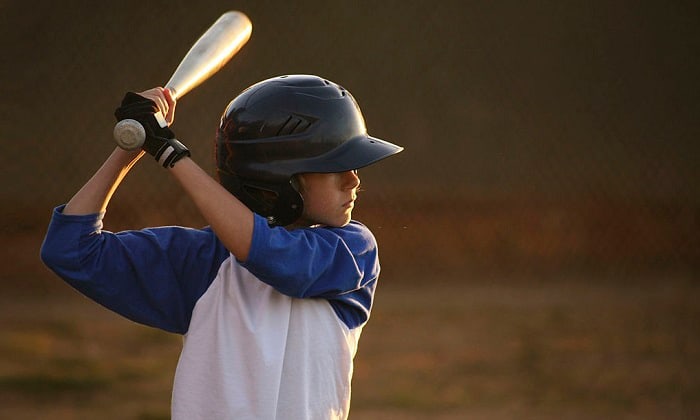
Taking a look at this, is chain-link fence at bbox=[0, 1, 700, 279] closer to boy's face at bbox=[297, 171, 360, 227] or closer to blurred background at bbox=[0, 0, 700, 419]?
blurred background at bbox=[0, 0, 700, 419]

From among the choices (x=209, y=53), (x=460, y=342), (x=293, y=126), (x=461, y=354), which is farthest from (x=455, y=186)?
(x=293, y=126)

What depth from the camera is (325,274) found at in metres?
2.28

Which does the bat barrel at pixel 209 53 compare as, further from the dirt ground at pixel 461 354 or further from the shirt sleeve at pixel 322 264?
the dirt ground at pixel 461 354

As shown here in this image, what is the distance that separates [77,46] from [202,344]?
6.26 metres

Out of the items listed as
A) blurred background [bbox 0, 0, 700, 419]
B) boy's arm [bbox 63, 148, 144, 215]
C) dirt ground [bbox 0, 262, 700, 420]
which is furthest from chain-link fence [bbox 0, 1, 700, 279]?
boy's arm [bbox 63, 148, 144, 215]

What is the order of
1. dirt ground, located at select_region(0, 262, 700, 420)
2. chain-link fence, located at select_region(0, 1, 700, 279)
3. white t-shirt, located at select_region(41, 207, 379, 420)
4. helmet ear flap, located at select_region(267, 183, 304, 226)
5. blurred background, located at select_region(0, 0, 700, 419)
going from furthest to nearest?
chain-link fence, located at select_region(0, 1, 700, 279) → blurred background, located at select_region(0, 0, 700, 419) → dirt ground, located at select_region(0, 262, 700, 420) → helmet ear flap, located at select_region(267, 183, 304, 226) → white t-shirt, located at select_region(41, 207, 379, 420)

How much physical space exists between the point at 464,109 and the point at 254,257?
285 inches

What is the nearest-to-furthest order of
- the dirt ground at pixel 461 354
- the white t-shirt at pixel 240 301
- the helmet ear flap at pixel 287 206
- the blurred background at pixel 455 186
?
1. the white t-shirt at pixel 240 301
2. the helmet ear flap at pixel 287 206
3. the dirt ground at pixel 461 354
4. the blurred background at pixel 455 186

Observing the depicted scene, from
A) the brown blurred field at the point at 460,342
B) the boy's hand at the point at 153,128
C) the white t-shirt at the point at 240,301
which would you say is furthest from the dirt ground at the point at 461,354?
the boy's hand at the point at 153,128

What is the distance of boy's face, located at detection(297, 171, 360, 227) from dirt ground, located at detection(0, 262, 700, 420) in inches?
129

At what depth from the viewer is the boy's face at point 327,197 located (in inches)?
95.0

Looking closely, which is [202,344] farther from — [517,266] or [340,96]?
[517,266]

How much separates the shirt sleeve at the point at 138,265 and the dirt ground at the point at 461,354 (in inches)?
129

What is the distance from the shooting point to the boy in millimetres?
2189
